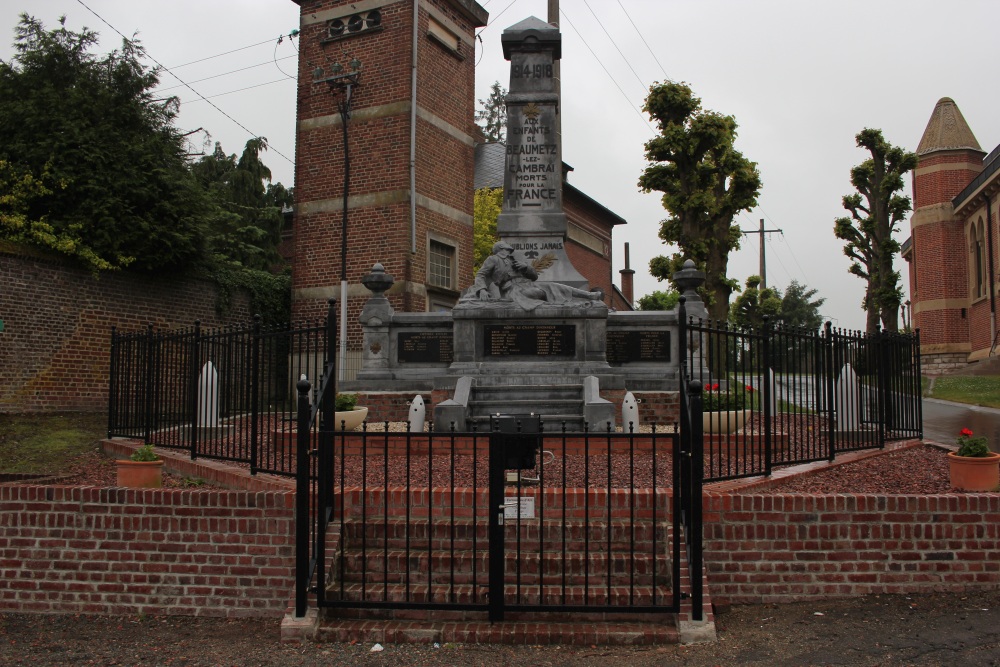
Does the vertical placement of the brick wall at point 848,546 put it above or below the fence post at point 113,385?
below

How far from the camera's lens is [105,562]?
18.5 ft

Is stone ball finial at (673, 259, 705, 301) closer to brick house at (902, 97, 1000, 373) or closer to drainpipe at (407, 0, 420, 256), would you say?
drainpipe at (407, 0, 420, 256)

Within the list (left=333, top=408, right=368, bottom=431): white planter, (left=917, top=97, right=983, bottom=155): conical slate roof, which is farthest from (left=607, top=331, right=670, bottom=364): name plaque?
(left=917, top=97, right=983, bottom=155): conical slate roof

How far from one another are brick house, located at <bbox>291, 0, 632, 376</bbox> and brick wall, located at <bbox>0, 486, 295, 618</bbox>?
1336 cm

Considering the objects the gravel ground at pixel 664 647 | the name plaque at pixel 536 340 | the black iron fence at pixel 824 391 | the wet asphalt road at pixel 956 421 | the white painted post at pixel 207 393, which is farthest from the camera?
the name plaque at pixel 536 340

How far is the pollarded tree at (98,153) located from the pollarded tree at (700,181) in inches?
412

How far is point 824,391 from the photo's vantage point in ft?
27.0

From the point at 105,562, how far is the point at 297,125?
699 inches

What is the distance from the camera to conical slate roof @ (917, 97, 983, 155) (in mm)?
31023

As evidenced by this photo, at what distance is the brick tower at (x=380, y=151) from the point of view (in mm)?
20172

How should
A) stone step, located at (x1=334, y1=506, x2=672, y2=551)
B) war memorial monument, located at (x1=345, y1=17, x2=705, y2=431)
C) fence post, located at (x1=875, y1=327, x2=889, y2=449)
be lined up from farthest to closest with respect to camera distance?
war memorial monument, located at (x1=345, y1=17, x2=705, y2=431)
fence post, located at (x1=875, y1=327, x2=889, y2=449)
stone step, located at (x1=334, y1=506, x2=672, y2=551)

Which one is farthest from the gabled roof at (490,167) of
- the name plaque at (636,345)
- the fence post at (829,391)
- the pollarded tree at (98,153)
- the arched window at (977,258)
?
the fence post at (829,391)

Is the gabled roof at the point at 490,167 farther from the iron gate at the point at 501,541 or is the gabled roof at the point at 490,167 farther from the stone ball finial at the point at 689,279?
the iron gate at the point at 501,541

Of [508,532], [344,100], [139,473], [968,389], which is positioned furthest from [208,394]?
[968,389]
